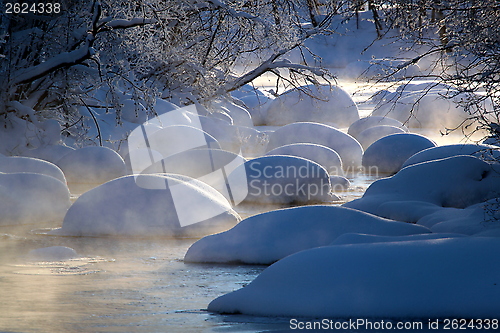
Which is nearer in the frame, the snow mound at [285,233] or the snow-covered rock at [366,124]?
the snow mound at [285,233]

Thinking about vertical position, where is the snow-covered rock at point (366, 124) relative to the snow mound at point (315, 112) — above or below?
below

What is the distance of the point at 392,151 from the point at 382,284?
8.44 metres

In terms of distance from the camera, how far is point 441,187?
705 centimetres

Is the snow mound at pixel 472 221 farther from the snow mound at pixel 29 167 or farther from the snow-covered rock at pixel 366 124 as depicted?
the snow-covered rock at pixel 366 124

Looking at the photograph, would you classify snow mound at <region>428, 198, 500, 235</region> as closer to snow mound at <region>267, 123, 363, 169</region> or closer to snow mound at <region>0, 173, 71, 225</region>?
snow mound at <region>0, 173, 71, 225</region>

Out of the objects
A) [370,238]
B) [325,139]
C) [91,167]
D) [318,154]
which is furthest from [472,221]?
[325,139]

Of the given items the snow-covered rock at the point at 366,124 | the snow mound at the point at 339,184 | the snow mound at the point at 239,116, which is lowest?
the snow mound at the point at 339,184

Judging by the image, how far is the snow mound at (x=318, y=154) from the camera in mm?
11148

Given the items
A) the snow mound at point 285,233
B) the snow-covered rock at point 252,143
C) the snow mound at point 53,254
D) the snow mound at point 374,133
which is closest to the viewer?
the snow mound at point 285,233

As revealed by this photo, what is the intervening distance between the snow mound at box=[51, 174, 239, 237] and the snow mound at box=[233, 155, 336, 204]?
201 centimetres

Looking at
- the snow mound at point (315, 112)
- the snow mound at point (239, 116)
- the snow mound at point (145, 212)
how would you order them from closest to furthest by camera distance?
1. the snow mound at point (145, 212)
2. the snow mound at point (239, 116)
3. the snow mound at point (315, 112)

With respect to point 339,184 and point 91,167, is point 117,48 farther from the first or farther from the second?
point 339,184

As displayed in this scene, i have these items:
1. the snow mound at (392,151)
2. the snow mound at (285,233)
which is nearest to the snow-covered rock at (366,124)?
the snow mound at (392,151)

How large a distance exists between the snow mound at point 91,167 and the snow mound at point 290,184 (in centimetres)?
237
